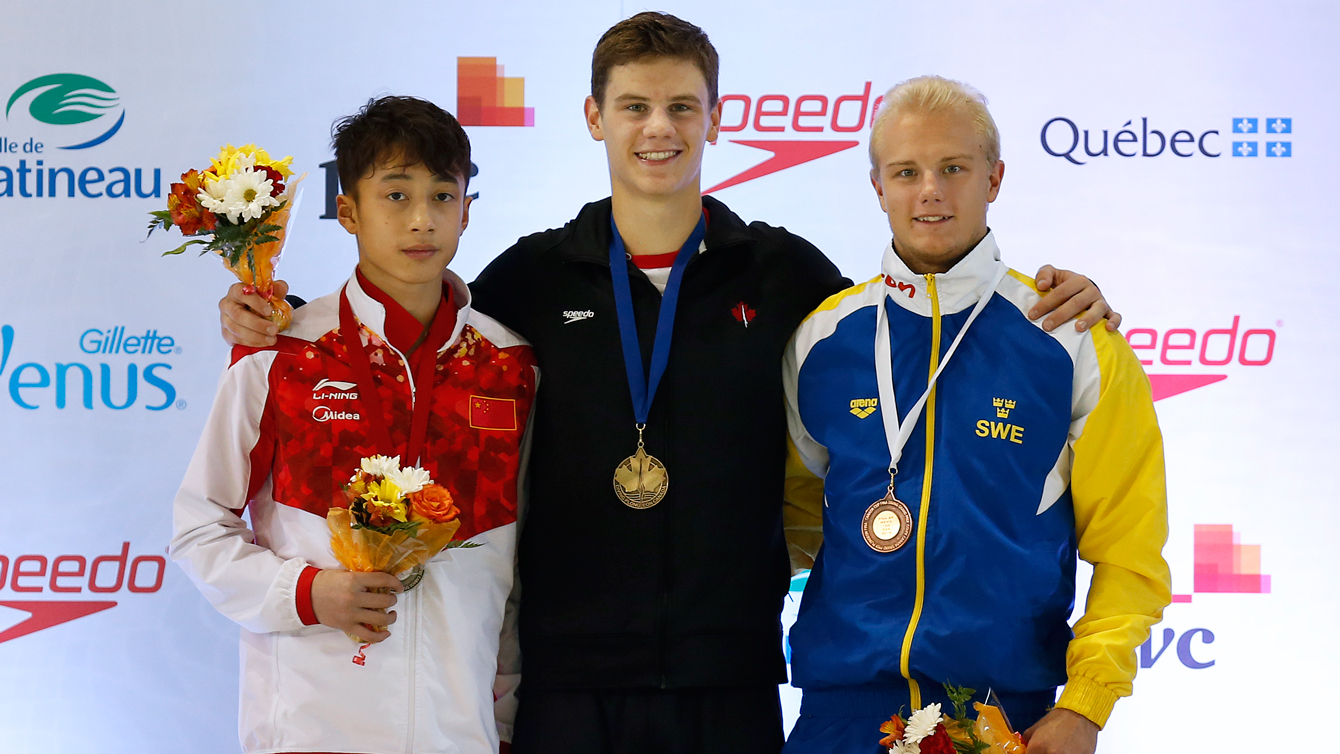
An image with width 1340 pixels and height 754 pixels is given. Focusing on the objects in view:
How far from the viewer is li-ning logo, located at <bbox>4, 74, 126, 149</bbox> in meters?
3.80

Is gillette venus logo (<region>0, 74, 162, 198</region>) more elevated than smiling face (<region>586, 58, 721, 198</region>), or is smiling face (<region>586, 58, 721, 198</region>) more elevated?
gillette venus logo (<region>0, 74, 162, 198</region>)

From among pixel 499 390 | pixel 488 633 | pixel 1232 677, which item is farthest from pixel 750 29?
pixel 1232 677

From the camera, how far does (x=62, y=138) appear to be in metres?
3.82

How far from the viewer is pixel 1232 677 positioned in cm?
373

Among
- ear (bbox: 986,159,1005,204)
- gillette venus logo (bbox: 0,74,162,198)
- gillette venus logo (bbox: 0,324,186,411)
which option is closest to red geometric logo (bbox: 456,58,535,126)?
gillette venus logo (bbox: 0,74,162,198)

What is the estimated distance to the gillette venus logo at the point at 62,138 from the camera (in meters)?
3.80

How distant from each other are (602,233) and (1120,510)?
1142 mm

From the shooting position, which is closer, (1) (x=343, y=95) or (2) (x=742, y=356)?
(2) (x=742, y=356)

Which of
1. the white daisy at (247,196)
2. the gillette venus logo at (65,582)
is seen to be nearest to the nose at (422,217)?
the white daisy at (247,196)

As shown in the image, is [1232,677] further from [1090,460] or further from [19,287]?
[19,287]

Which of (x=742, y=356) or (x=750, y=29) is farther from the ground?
(x=750, y=29)

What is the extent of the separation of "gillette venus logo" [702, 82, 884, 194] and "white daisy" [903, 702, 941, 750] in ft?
7.93

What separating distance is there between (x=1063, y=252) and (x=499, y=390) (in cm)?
242

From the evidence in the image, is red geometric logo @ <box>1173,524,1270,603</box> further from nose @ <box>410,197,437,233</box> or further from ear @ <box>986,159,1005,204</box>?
nose @ <box>410,197,437,233</box>
